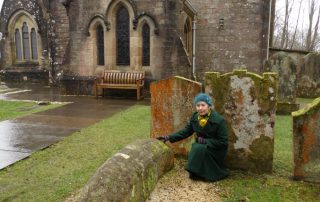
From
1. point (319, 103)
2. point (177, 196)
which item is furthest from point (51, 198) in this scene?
point (319, 103)

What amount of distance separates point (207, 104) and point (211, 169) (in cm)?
94

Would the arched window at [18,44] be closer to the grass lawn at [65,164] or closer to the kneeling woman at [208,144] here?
the grass lawn at [65,164]

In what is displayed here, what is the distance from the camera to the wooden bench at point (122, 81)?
479 inches

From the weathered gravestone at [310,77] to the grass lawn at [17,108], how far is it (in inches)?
432

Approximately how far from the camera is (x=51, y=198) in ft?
12.7

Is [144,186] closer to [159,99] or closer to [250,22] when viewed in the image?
[159,99]

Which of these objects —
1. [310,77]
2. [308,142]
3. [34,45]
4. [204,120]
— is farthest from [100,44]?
[308,142]

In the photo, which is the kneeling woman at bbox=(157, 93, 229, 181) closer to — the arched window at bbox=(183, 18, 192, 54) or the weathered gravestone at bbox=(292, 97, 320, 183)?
the weathered gravestone at bbox=(292, 97, 320, 183)

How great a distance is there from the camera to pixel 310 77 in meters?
14.0

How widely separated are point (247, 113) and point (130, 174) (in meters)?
2.14

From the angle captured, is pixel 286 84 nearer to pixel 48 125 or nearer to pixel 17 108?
pixel 48 125

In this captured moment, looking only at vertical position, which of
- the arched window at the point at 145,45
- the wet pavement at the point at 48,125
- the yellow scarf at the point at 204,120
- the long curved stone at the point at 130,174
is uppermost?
the arched window at the point at 145,45

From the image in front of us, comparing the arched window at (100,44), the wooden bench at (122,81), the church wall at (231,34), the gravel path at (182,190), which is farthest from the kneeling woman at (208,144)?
the church wall at (231,34)

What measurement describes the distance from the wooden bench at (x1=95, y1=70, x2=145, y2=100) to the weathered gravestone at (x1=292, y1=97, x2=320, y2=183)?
27.6ft
